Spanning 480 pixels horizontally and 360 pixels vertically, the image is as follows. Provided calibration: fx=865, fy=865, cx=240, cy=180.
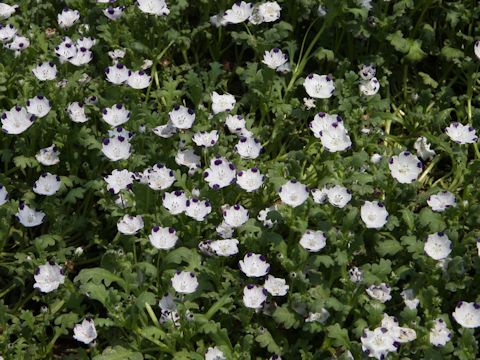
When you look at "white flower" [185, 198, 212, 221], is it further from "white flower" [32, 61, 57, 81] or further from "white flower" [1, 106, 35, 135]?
"white flower" [32, 61, 57, 81]

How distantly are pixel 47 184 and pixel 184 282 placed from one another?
0.91 m

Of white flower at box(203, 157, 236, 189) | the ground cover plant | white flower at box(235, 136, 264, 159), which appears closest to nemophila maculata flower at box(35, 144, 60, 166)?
the ground cover plant

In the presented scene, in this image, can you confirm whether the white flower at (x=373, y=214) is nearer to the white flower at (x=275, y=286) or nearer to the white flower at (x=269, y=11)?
the white flower at (x=275, y=286)

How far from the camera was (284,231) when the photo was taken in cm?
388

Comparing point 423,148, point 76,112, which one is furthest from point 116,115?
point 423,148

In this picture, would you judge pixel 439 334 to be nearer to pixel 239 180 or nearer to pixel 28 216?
pixel 239 180

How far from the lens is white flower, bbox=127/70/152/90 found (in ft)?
14.2

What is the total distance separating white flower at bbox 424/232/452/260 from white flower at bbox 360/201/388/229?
0.20 metres

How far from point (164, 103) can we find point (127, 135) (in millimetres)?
572

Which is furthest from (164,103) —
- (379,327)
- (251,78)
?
(379,327)

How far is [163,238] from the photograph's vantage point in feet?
11.8

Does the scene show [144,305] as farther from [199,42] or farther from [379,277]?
[199,42]

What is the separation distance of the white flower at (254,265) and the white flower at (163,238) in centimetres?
30

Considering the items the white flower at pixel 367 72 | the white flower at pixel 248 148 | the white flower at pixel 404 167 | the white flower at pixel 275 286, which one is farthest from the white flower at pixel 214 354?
the white flower at pixel 367 72
